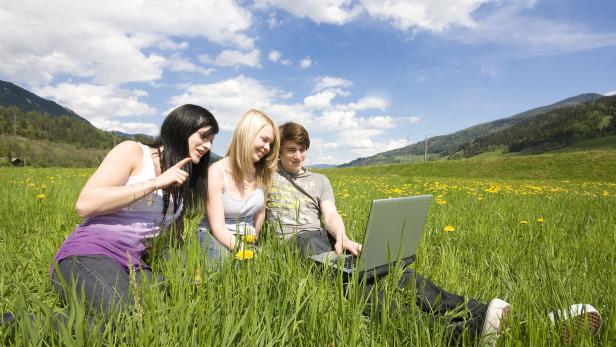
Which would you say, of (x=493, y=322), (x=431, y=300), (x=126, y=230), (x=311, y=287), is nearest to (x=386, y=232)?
(x=431, y=300)

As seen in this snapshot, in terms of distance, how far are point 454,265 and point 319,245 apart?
1.15m

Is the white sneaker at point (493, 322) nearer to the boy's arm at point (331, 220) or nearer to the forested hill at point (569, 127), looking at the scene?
the boy's arm at point (331, 220)

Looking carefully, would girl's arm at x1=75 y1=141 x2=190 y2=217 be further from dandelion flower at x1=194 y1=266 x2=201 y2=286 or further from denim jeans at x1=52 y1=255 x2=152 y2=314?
dandelion flower at x1=194 y1=266 x2=201 y2=286

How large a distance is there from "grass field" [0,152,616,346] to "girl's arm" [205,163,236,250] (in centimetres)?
43

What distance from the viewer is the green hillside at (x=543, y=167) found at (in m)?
40.6

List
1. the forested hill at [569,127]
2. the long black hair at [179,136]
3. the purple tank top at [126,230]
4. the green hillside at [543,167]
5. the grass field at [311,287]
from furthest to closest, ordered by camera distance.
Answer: the forested hill at [569,127] < the green hillside at [543,167] < the long black hair at [179,136] < the purple tank top at [126,230] < the grass field at [311,287]

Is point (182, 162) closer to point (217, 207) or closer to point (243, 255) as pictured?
point (217, 207)

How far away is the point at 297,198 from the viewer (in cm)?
387

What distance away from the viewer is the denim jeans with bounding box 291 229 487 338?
186cm

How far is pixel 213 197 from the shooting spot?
3.35 meters

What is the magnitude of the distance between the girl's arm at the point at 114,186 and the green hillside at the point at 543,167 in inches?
1840

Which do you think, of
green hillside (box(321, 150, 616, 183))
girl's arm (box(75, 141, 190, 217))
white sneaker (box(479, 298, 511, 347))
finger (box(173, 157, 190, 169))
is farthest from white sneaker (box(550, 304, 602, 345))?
green hillside (box(321, 150, 616, 183))

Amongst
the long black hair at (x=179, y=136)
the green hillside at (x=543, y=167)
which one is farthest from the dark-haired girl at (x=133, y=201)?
the green hillside at (x=543, y=167)

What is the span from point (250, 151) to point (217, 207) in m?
0.60
